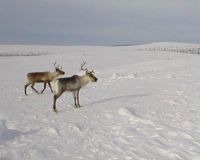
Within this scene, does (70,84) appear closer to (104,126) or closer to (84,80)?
(84,80)

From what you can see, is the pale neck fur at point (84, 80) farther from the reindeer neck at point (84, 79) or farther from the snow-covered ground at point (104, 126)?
the snow-covered ground at point (104, 126)

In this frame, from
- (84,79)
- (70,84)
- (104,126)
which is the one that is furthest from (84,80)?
(104,126)

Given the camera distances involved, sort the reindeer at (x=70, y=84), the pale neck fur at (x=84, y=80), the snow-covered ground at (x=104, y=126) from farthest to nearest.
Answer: the pale neck fur at (x=84, y=80) → the reindeer at (x=70, y=84) → the snow-covered ground at (x=104, y=126)

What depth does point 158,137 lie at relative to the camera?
365 inches

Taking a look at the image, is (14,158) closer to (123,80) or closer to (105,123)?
(105,123)

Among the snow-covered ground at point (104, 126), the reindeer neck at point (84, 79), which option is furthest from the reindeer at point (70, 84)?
the snow-covered ground at point (104, 126)

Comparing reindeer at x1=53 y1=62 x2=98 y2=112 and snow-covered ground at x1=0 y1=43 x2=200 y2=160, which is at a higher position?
reindeer at x1=53 y1=62 x2=98 y2=112

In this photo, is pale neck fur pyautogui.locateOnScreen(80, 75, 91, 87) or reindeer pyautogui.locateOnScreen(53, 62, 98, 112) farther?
pale neck fur pyautogui.locateOnScreen(80, 75, 91, 87)

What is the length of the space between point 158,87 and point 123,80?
11.0 ft

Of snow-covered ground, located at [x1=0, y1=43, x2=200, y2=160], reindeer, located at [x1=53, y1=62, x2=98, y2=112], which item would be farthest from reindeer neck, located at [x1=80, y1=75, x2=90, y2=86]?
snow-covered ground, located at [x1=0, y1=43, x2=200, y2=160]

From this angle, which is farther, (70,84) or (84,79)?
(84,79)

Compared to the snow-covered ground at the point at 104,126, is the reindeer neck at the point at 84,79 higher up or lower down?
higher up

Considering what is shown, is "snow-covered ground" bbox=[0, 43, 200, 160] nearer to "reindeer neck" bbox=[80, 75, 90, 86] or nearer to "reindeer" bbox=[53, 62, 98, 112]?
"reindeer" bbox=[53, 62, 98, 112]

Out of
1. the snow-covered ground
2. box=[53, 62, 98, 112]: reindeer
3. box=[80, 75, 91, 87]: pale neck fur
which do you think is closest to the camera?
the snow-covered ground
